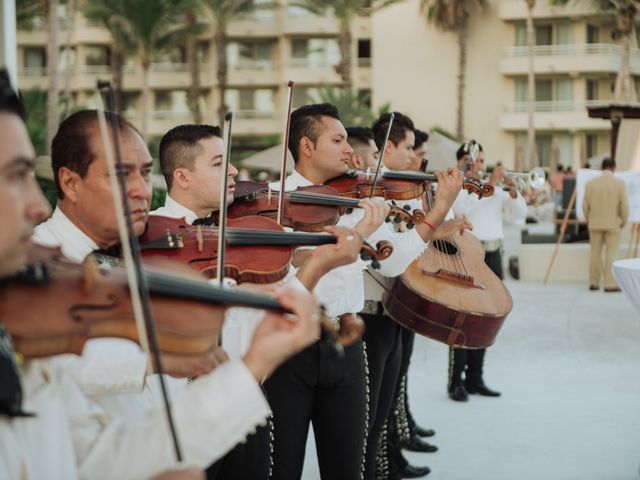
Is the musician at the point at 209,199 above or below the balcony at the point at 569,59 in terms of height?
below

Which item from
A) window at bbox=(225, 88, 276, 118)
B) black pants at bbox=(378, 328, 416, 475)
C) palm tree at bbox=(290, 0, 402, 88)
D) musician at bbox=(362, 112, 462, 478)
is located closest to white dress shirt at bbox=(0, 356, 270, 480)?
musician at bbox=(362, 112, 462, 478)

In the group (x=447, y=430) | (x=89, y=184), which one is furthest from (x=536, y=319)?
(x=89, y=184)

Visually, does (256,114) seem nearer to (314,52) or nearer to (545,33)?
(314,52)

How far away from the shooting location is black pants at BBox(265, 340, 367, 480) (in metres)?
3.46

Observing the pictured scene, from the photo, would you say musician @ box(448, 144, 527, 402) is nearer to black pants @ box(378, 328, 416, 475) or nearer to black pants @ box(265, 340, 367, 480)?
black pants @ box(378, 328, 416, 475)

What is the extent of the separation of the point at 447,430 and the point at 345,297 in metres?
2.88

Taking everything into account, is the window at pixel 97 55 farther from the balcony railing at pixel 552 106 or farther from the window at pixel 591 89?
the window at pixel 591 89

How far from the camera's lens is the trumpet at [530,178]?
6617 millimetres

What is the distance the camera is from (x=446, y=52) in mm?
40344

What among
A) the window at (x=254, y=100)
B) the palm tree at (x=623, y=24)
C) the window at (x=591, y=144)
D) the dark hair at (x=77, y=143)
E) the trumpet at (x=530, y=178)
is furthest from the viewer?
the window at (x=254, y=100)

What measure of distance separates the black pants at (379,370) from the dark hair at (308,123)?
0.86 metres

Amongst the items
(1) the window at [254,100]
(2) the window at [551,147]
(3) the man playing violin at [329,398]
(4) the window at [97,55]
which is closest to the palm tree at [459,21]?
(2) the window at [551,147]

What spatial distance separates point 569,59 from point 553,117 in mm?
2411

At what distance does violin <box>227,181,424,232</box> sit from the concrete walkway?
1889mm
